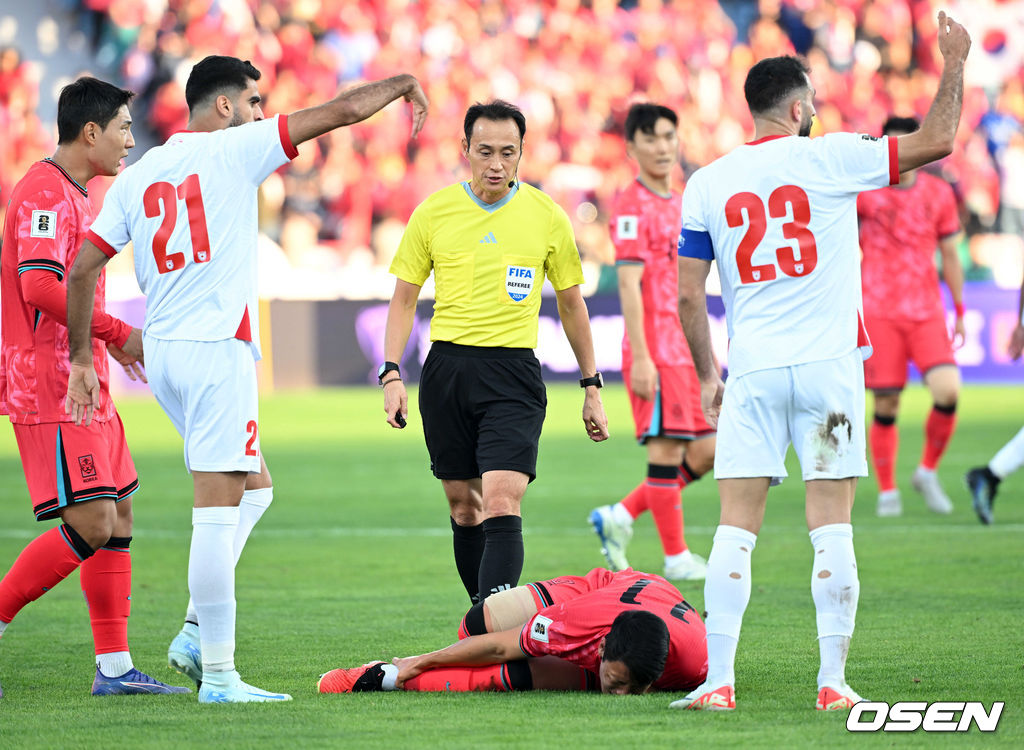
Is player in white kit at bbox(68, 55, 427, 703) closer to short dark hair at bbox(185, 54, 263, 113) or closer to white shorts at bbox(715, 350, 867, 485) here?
short dark hair at bbox(185, 54, 263, 113)

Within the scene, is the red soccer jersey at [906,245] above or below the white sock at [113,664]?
above

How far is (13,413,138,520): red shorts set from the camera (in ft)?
16.9

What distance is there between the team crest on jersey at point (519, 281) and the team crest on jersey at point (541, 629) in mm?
1411

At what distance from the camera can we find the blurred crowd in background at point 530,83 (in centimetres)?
2295

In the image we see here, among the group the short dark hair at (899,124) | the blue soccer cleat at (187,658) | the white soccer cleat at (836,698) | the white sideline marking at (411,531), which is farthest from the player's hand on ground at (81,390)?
the short dark hair at (899,124)

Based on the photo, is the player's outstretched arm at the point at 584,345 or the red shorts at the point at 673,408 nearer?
the player's outstretched arm at the point at 584,345

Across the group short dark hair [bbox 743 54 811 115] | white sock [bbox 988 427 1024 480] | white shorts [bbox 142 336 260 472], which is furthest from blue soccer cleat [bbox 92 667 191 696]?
white sock [bbox 988 427 1024 480]

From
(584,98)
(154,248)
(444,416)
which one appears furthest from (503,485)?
(584,98)

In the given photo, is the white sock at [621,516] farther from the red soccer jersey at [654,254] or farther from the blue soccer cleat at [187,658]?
the blue soccer cleat at [187,658]

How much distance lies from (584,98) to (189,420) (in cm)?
2076

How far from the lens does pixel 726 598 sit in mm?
4512

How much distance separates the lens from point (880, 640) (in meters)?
5.85

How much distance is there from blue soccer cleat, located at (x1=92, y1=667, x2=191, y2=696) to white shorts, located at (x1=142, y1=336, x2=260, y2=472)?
911 mm

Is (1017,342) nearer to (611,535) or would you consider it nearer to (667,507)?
(667,507)
